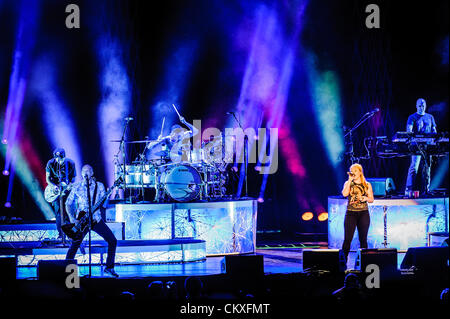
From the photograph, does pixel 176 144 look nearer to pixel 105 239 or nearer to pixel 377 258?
pixel 105 239

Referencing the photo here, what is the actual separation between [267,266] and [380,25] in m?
6.99

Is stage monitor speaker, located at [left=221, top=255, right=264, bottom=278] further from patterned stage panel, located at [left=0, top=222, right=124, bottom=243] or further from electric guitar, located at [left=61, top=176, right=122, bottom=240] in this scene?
patterned stage panel, located at [left=0, top=222, right=124, bottom=243]

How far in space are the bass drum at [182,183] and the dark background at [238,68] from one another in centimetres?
314

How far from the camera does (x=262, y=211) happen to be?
14344 mm

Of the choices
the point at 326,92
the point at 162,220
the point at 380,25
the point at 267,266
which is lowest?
the point at 267,266

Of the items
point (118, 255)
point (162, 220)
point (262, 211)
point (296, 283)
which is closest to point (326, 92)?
point (262, 211)

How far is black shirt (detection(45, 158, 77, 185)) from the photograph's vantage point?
1077 cm

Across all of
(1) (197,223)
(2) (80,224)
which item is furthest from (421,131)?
(2) (80,224)

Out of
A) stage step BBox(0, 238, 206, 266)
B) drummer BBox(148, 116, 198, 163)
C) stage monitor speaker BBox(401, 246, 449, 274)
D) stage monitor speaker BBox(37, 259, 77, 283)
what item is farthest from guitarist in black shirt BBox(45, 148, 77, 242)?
stage monitor speaker BBox(401, 246, 449, 274)

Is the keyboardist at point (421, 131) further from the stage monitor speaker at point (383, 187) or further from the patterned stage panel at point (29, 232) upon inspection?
the patterned stage panel at point (29, 232)

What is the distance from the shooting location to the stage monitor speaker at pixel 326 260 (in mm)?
7535

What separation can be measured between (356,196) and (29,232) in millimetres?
6274

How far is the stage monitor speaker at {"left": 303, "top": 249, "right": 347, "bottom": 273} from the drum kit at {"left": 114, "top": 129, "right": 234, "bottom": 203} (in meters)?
4.29
